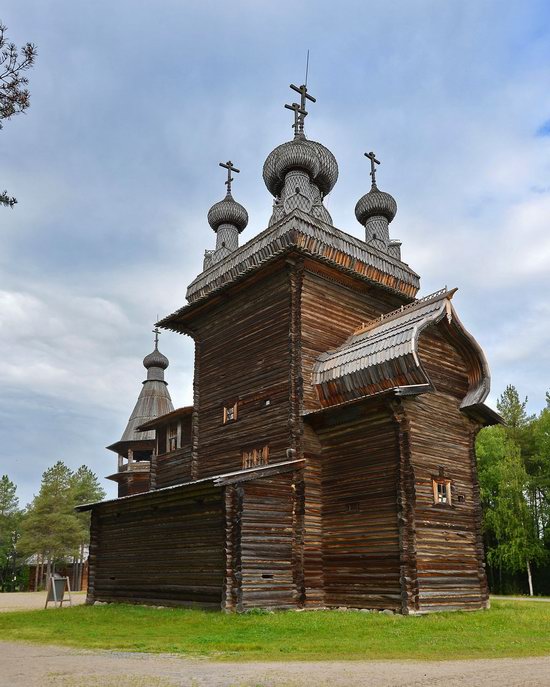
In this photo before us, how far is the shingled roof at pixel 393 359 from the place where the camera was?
62.8 ft

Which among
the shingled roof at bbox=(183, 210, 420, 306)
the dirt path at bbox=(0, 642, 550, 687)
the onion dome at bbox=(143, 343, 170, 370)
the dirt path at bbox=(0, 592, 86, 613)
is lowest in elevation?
the dirt path at bbox=(0, 592, 86, 613)

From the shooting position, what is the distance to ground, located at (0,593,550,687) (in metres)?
8.41

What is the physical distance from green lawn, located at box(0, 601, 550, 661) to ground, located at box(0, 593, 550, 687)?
2 centimetres

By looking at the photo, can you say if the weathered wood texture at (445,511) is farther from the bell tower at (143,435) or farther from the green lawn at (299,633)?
the bell tower at (143,435)

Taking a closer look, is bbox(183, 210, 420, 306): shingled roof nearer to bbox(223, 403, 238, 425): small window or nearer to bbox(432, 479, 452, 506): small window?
bbox(223, 403, 238, 425): small window

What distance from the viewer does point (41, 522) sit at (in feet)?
165

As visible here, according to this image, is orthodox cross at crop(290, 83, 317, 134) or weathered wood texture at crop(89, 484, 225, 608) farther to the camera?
orthodox cross at crop(290, 83, 317, 134)

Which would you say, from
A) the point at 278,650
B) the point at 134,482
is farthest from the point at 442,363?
the point at 134,482

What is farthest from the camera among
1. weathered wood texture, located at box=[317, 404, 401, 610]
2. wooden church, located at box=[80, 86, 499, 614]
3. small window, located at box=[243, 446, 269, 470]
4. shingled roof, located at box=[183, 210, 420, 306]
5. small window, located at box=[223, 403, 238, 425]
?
small window, located at box=[223, 403, 238, 425]

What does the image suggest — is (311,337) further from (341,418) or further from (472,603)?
(472,603)

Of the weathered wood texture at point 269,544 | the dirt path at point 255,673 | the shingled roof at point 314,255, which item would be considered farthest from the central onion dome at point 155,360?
the dirt path at point 255,673

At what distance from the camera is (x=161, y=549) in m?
21.3

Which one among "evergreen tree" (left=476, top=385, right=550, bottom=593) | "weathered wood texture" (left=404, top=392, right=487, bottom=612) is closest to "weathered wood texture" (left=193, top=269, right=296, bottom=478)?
"weathered wood texture" (left=404, top=392, right=487, bottom=612)

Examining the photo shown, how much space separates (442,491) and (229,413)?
314 inches
